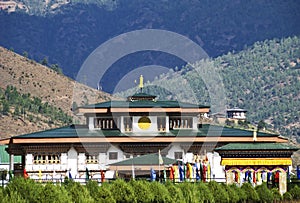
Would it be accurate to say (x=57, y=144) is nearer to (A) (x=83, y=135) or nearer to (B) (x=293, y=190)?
(A) (x=83, y=135)

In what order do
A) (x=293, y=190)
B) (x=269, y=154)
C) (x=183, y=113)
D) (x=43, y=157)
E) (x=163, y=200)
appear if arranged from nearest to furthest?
1. (x=163, y=200)
2. (x=293, y=190)
3. (x=269, y=154)
4. (x=43, y=157)
5. (x=183, y=113)

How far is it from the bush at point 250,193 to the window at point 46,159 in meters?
27.0

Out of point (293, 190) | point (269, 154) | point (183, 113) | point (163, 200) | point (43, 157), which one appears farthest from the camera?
point (183, 113)

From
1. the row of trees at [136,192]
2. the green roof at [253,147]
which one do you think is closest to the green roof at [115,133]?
the green roof at [253,147]

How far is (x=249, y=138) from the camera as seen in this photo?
104 m

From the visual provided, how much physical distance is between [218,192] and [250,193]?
440 cm

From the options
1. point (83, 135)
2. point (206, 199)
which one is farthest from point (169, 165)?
point (206, 199)

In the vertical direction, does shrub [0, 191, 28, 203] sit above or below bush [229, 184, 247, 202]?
below

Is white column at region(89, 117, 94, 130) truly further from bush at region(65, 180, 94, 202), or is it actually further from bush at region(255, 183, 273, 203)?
bush at region(65, 180, 94, 202)

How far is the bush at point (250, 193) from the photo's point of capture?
79944mm

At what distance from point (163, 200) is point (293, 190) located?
16.5m

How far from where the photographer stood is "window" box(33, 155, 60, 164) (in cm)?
10162

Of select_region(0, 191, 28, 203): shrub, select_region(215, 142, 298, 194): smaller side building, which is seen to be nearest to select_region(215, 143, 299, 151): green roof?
select_region(215, 142, 298, 194): smaller side building

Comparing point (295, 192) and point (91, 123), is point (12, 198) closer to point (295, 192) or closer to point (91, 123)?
point (295, 192)
